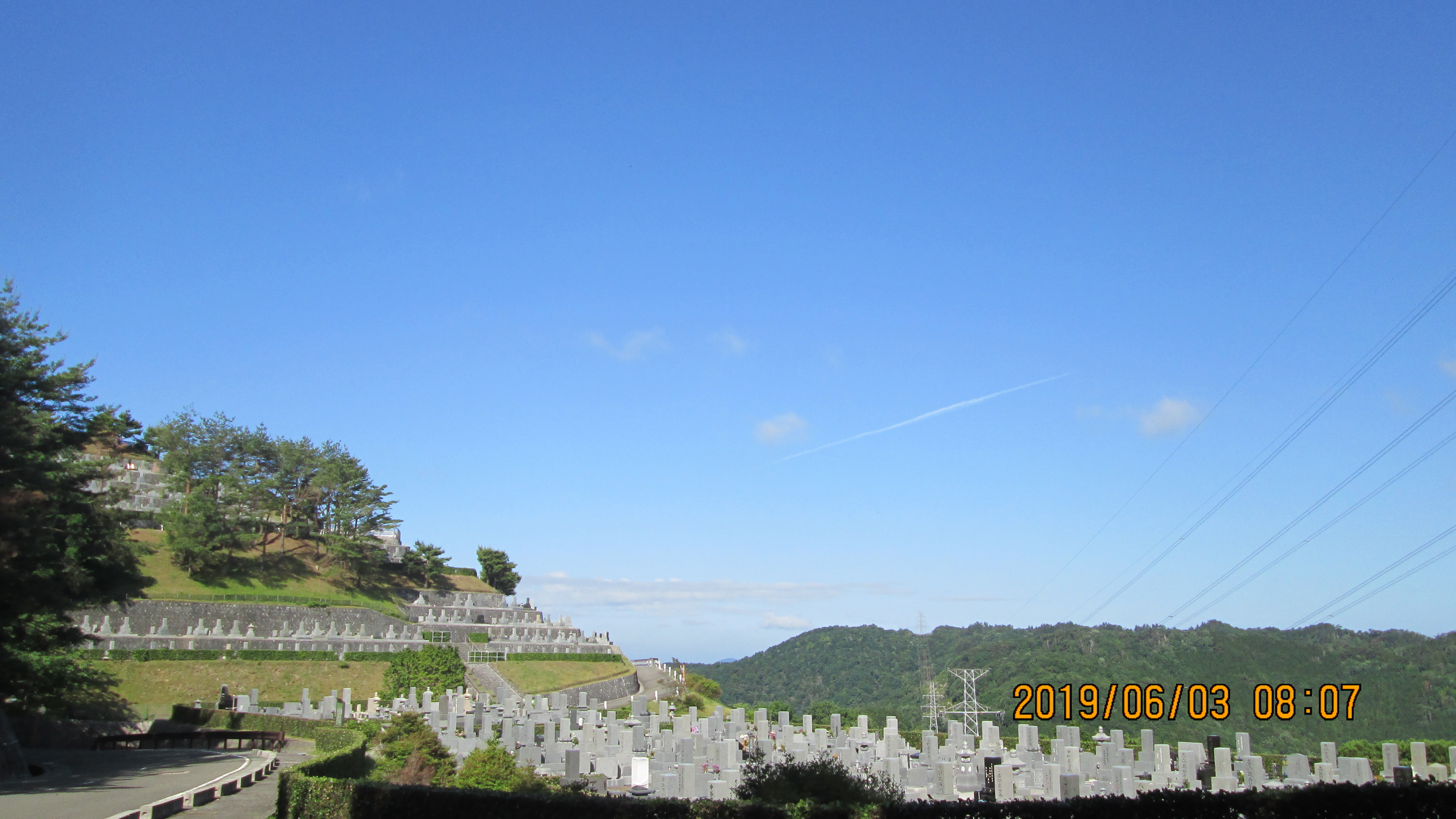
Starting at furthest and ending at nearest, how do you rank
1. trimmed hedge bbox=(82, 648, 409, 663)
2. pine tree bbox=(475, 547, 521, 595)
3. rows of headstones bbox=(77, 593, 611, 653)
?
1. pine tree bbox=(475, 547, 521, 595)
2. rows of headstones bbox=(77, 593, 611, 653)
3. trimmed hedge bbox=(82, 648, 409, 663)

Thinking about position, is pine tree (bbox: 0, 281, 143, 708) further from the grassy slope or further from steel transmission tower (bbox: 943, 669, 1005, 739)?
steel transmission tower (bbox: 943, 669, 1005, 739)

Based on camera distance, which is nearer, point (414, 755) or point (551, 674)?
point (414, 755)

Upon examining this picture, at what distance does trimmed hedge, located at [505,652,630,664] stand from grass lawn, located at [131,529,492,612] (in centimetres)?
1525

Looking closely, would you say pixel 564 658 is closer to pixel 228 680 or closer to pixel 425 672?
pixel 425 672

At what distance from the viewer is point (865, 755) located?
2231cm

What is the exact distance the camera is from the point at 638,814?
1105 centimetres

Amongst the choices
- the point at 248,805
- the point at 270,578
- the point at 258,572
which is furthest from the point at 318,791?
the point at 258,572

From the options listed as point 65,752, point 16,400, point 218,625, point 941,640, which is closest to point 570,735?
point 65,752

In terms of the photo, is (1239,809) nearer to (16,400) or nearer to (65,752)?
(16,400)

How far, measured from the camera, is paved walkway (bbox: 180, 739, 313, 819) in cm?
1554

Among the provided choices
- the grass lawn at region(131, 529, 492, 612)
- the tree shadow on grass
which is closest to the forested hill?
the grass lawn at region(131, 529, 492, 612)

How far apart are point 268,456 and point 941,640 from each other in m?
75.0

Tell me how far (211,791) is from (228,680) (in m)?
25.3

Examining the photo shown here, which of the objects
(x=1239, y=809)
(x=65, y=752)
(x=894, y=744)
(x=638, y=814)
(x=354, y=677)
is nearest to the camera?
(x=1239, y=809)
